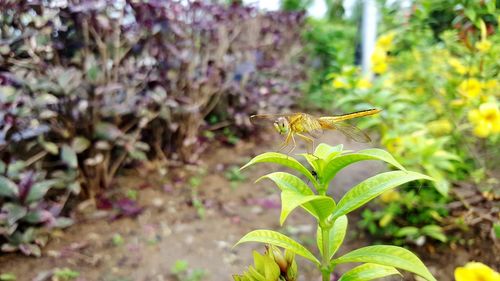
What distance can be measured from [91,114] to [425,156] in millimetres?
1929

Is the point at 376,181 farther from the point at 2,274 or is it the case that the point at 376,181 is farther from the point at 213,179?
the point at 213,179

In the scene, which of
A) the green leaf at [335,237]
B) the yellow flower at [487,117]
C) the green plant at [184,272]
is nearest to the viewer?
the green leaf at [335,237]

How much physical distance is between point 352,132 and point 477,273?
0.31m

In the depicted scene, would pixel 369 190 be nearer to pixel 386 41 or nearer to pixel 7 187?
pixel 386 41

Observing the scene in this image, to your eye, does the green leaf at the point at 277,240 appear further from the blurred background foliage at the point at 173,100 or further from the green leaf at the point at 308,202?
the blurred background foliage at the point at 173,100

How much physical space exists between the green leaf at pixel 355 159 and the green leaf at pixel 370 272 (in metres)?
0.19

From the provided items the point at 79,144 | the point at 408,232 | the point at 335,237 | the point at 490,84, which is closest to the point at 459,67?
the point at 490,84

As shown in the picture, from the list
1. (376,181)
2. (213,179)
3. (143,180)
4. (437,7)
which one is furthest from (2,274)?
(437,7)

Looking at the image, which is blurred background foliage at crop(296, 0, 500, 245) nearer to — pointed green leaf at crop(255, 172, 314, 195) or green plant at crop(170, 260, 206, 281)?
green plant at crop(170, 260, 206, 281)

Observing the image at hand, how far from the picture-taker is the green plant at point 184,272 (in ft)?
6.93

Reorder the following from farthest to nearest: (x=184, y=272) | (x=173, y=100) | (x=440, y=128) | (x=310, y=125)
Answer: (x=173, y=100), (x=440, y=128), (x=184, y=272), (x=310, y=125)

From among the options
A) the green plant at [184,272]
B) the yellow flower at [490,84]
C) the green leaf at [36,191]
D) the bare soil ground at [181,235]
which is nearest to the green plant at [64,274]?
the bare soil ground at [181,235]

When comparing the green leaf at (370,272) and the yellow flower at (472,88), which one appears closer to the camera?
the green leaf at (370,272)

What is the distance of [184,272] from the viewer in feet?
7.17
